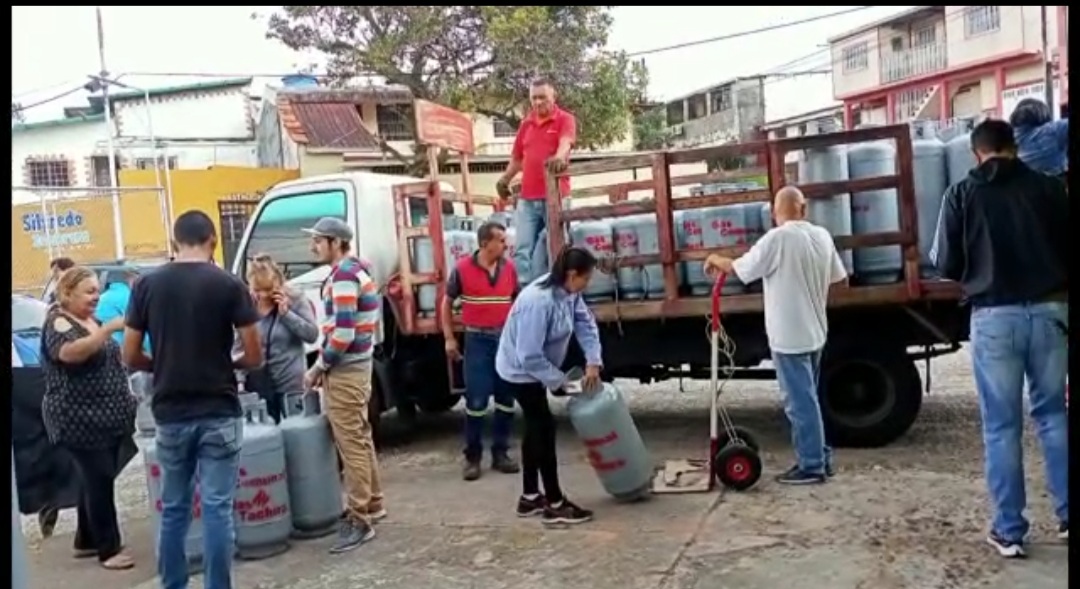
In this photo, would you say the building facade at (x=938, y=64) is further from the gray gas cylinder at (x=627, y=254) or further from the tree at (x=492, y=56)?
the gray gas cylinder at (x=627, y=254)

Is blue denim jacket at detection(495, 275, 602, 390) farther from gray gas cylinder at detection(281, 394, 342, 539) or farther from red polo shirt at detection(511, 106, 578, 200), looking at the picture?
red polo shirt at detection(511, 106, 578, 200)

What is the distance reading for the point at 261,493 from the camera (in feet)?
16.1

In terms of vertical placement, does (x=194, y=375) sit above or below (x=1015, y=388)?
above

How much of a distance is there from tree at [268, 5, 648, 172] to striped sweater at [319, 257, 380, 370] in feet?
49.0

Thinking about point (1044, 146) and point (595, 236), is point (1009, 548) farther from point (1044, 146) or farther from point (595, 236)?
point (595, 236)

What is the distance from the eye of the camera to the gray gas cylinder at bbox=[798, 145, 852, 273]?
5973 millimetres

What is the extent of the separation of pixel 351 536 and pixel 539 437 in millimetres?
1068

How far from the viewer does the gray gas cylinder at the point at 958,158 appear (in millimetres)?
5891

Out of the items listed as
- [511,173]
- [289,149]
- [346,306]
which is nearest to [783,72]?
[289,149]

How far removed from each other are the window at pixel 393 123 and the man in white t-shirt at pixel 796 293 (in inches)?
821

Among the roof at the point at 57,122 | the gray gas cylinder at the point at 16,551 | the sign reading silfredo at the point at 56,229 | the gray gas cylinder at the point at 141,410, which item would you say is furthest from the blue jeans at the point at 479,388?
the roof at the point at 57,122

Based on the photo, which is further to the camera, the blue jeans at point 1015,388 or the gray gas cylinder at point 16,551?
the blue jeans at point 1015,388

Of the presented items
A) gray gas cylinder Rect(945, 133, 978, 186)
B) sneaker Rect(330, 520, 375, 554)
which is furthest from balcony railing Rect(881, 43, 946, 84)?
sneaker Rect(330, 520, 375, 554)

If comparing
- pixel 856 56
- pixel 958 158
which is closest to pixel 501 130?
pixel 856 56
